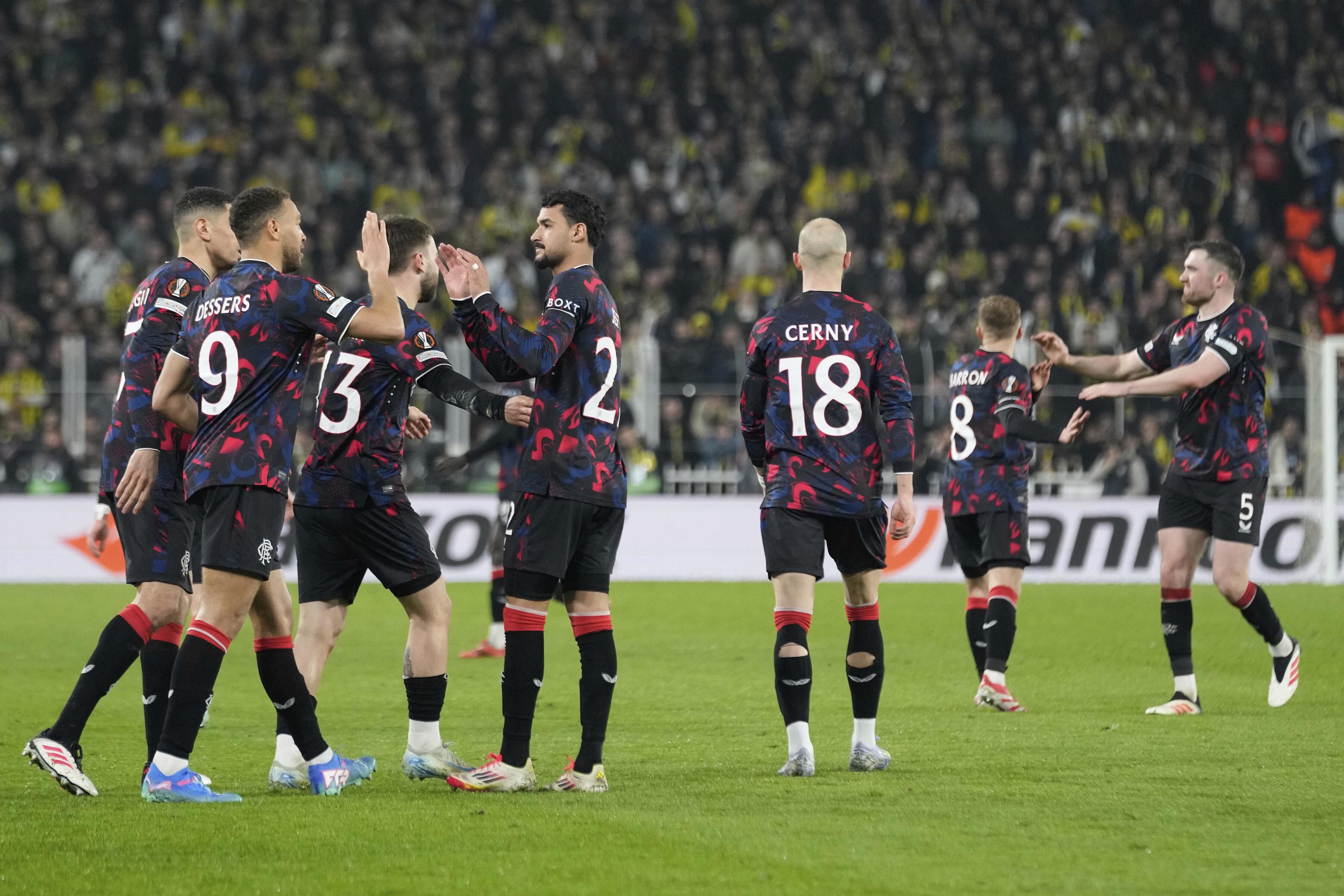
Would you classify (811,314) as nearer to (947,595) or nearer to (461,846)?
(461,846)

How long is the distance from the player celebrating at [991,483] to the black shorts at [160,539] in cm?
399

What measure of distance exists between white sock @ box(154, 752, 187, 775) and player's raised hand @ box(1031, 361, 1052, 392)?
13.2 feet

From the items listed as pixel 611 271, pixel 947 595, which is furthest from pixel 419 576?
pixel 611 271

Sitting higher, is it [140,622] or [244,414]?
[244,414]

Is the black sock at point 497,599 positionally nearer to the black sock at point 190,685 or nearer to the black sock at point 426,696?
the black sock at point 426,696

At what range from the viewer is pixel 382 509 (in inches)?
226

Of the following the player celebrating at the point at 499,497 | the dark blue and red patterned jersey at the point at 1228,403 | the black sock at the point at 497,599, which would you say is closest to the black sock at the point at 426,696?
the dark blue and red patterned jersey at the point at 1228,403

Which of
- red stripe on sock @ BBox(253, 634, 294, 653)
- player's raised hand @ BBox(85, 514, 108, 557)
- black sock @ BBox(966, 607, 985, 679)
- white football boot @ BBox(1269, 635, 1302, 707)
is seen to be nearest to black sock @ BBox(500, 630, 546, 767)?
red stripe on sock @ BBox(253, 634, 294, 653)

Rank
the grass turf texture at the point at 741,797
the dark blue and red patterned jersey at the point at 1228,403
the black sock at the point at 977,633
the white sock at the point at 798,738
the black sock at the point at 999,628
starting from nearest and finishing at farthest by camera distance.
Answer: the grass turf texture at the point at 741,797, the white sock at the point at 798,738, the dark blue and red patterned jersey at the point at 1228,403, the black sock at the point at 999,628, the black sock at the point at 977,633

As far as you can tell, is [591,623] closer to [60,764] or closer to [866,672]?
[866,672]

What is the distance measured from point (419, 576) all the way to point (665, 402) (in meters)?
11.5

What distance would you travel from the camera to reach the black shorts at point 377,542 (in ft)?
18.8

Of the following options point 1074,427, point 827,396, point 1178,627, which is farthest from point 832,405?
point 1178,627

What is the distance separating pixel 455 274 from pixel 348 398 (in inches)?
27.2
